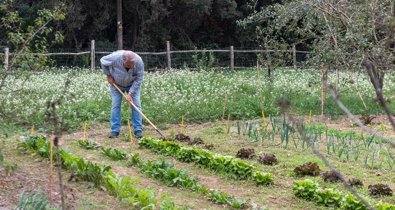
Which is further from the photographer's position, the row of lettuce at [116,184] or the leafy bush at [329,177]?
the leafy bush at [329,177]

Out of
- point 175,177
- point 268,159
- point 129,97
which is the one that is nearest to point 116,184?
point 175,177

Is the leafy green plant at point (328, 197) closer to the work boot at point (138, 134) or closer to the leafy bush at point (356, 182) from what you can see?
the leafy bush at point (356, 182)

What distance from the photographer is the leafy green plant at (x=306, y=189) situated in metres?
6.55

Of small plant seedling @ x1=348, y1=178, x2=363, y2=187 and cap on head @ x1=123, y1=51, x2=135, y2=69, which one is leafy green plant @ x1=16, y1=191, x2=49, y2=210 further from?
cap on head @ x1=123, y1=51, x2=135, y2=69

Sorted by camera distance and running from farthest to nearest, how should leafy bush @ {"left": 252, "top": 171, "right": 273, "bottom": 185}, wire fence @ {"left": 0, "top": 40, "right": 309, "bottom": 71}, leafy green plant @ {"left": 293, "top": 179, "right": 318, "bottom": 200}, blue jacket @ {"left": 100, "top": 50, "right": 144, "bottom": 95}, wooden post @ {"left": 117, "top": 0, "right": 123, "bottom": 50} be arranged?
1. wooden post @ {"left": 117, "top": 0, "right": 123, "bottom": 50}
2. wire fence @ {"left": 0, "top": 40, "right": 309, "bottom": 71}
3. blue jacket @ {"left": 100, "top": 50, "right": 144, "bottom": 95}
4. leafy bush @ {"left": 252, "top": 171, "right": 273, "bottom": 185}
5. leafy green plant @ {"left": 293, "top": 179, "right": 318, "bottom": 200}

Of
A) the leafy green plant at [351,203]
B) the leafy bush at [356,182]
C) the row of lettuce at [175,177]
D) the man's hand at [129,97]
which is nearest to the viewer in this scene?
the leafy green plant at [351,203]

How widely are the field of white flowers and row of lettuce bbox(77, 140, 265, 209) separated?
221cm

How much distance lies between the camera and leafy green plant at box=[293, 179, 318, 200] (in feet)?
21.5

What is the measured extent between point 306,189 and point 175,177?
1.51 m

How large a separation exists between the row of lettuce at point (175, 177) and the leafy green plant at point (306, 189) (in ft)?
2.12

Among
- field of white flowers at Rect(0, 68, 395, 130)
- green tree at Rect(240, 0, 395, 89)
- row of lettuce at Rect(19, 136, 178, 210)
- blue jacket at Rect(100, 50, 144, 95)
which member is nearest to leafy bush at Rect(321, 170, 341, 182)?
row of lettuce at Rect(19, 136, 178, 210)

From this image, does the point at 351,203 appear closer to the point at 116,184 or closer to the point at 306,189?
the point at 306,189

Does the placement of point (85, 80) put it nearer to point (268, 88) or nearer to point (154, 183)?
point (268, 88)

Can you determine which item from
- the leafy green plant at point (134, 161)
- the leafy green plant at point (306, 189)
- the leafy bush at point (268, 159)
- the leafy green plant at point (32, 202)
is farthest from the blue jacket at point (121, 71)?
the leafy green plant at point (32, 202)
